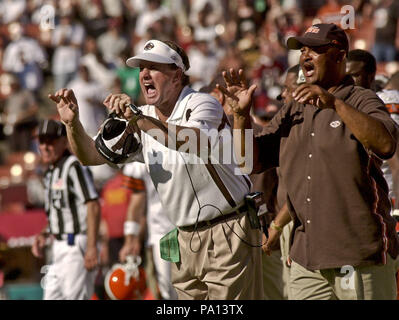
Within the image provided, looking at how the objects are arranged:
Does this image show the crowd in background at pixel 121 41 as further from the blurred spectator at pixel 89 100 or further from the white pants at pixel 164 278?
the white pants at pixel 164 278

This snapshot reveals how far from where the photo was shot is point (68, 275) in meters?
7.48

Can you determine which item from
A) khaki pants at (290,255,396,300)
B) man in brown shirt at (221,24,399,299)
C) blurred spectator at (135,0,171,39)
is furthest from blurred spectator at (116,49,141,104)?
khaki pants at (290,255,396,300)

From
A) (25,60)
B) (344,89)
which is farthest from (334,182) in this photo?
(25,60)

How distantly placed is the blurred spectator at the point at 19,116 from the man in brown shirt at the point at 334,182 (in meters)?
12.1

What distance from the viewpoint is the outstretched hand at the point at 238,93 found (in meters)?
4.75

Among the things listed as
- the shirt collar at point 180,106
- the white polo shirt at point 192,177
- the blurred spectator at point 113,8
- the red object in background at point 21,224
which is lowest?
the red object in background at point 21,224

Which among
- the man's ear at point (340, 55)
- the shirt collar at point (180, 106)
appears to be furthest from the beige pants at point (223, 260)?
the man's ear at point (340, 55)

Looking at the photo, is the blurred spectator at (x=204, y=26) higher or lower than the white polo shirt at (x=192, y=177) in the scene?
higher

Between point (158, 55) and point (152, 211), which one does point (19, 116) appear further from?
point (158, 55)

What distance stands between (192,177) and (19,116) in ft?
39.4

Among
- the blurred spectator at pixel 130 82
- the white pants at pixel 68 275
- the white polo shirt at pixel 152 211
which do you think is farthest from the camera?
the blurred spectator at pixel 130 82

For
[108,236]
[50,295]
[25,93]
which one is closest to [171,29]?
[25,93]

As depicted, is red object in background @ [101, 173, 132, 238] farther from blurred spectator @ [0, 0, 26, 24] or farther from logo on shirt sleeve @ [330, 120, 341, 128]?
blurred spectator @ [0, 0, 26, 24]
